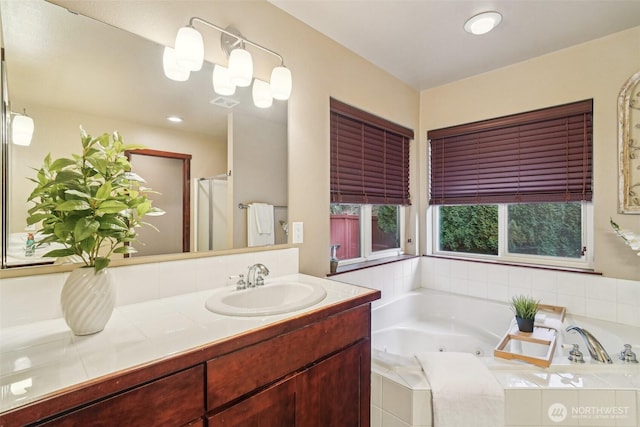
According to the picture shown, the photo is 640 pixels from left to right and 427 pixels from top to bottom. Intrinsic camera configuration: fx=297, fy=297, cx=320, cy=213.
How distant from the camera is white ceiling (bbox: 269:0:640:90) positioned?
165cm

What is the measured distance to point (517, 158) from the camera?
7.80ft

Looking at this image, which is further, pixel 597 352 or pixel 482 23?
pixel 482 23

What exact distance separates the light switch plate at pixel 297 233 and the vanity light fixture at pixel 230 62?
69cm

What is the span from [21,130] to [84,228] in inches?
18.5

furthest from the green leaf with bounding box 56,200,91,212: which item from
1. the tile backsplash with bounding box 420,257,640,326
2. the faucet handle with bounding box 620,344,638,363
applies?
the tile backsplash with bounding box 420,257,640,326

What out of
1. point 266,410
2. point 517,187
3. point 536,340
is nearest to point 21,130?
point 266,410

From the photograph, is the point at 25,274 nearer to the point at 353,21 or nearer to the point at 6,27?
the point at 6,27

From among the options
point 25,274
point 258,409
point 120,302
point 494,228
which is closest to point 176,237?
point 120,302

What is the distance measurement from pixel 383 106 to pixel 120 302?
7.13 feet

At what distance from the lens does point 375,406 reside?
53.3 inches

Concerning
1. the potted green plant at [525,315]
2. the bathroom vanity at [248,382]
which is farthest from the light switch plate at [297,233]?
the potted green plant at [525,315]

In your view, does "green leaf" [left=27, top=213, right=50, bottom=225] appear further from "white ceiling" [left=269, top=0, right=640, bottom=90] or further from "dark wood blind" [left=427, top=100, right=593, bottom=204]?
"dark wood blind" [left=427, top=100, right=593, bottom=204]

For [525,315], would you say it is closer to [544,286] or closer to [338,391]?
[544,286]

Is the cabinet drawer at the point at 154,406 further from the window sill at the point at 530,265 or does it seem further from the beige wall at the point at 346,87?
the window sill at the point at 530,265
